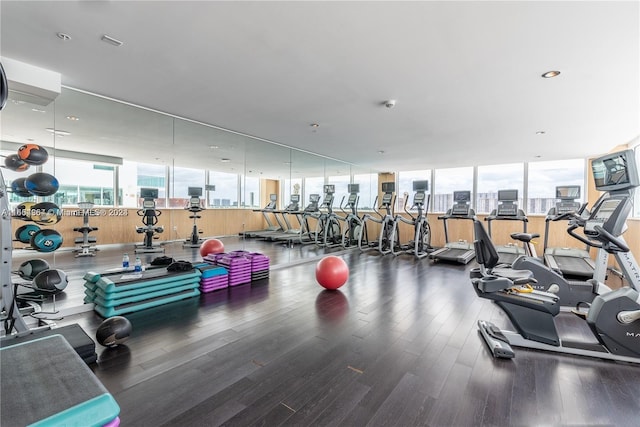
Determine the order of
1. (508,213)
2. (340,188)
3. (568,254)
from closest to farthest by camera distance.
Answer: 1. (568,254)
2. (508,213)
3. (340,188)

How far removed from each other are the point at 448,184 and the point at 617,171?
7.40 metres

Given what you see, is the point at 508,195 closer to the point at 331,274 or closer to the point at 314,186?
the point at 314,186

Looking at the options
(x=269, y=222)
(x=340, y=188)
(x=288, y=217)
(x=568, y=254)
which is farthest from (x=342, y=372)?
(x=288, y=217)

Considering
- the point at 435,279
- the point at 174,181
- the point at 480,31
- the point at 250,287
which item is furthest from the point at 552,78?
the point at 174,181

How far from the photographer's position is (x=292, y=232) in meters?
10.6

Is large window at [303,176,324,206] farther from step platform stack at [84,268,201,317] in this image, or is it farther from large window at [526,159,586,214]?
large window at [526,159,586,214]

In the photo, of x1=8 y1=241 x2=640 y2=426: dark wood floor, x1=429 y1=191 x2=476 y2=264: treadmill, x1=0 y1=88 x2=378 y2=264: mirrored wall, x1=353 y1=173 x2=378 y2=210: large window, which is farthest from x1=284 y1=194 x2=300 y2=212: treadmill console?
x1=8 y1=241 x2=640 y2=426: dark wood floor

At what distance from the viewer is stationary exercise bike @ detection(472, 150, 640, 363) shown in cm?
238

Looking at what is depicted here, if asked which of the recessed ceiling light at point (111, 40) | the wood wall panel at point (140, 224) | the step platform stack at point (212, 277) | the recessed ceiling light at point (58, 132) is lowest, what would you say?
the step platform stack at point (212, 277)

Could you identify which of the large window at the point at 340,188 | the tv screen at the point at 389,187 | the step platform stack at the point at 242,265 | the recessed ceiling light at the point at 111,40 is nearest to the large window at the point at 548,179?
the tv screen at the point at 389,187

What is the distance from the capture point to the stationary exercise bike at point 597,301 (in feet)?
7.80

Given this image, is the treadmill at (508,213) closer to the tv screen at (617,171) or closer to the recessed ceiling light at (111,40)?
the tv screen at (617,171)

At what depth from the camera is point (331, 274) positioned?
14.0 feet

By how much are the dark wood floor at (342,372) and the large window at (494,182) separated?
21.3ft
